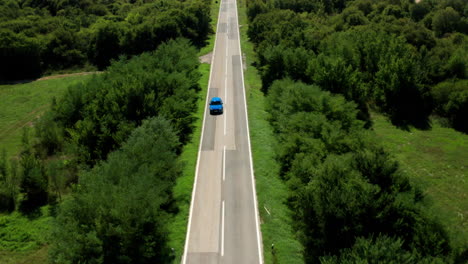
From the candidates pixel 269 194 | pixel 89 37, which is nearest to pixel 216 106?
pixel 269 194

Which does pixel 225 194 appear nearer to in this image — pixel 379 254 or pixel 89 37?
→ pixel 379 254

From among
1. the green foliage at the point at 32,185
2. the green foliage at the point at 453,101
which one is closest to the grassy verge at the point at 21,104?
the green foliage at the point at 32,185

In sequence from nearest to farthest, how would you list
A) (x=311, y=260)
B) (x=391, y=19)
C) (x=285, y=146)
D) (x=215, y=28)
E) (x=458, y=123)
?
(x=311, y=260), (x=285, y=146), (x=458, y=123), (x=391, y=19), (x=215, y=28)

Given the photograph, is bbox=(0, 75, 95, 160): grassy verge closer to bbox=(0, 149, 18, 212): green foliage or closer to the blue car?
bbox=(0, 149, 18, 212): green foliage

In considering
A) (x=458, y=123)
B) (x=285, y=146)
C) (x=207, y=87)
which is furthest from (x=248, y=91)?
(x=458, y=123)

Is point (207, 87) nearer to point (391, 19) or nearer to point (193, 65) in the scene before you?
point (193, 65)

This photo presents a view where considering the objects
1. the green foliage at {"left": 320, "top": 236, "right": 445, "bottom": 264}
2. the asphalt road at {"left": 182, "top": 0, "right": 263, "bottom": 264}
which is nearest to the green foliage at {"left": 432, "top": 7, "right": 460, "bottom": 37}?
the asphalt road at {"left": 182, "top": 0, "right": 263, "bottom": 264}

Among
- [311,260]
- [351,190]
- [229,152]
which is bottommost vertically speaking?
[311,260]
